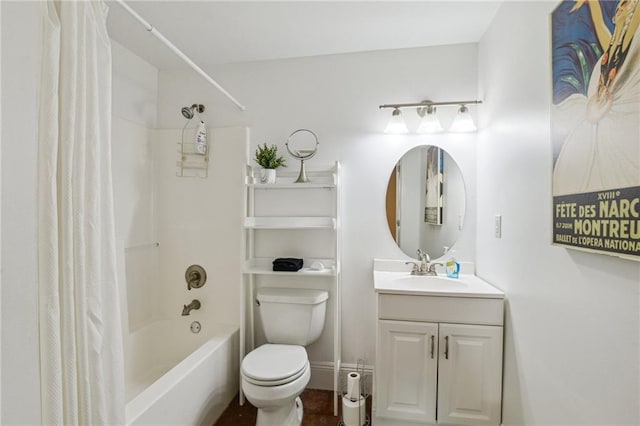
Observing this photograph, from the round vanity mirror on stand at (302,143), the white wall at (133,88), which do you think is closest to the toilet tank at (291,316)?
the round vanity mirror on stand at (302,143)

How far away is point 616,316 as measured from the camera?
0.84 m

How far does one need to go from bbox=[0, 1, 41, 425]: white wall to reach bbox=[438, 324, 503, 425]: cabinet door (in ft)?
5.51

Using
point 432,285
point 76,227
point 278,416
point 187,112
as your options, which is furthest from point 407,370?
point 187,112

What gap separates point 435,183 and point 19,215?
2096 millimetres

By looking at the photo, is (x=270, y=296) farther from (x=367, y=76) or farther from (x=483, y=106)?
(x=483, y=106)

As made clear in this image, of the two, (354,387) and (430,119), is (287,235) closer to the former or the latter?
(354,387)

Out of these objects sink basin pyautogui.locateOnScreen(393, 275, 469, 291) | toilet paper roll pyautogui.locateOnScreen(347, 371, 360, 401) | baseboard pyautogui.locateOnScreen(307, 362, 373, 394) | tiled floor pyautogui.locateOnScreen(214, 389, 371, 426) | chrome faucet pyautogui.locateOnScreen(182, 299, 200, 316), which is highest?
sink basin pyautogui.locateOnScreen(393, 275, 469, 291)

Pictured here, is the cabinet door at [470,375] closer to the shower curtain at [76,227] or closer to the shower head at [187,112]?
the shower curtain at [76,227]

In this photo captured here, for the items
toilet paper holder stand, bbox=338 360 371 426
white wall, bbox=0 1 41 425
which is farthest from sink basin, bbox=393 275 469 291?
white wall, bbox=0 1 41 425

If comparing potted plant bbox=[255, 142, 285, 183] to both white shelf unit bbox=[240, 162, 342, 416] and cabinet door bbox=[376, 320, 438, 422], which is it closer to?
white shelf unit bbox=[240, 162, 342, 416]

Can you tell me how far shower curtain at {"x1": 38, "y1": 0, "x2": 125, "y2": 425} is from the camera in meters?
0.85

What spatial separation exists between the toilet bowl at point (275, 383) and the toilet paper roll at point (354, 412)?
0.97 ft

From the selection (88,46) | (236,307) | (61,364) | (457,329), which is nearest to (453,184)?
(457,329)

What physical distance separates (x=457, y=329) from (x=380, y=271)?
0.64 metres
